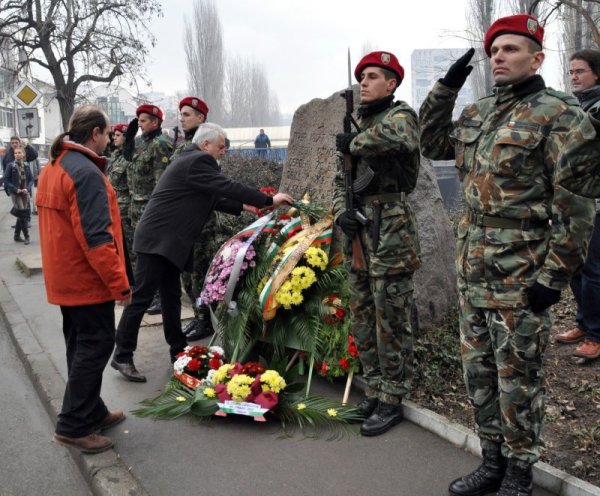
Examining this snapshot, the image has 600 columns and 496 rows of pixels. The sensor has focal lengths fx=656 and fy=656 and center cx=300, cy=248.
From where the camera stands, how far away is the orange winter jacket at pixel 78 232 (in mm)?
3732

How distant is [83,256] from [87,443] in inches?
44.2

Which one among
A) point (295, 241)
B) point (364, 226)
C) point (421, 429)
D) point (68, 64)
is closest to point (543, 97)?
point (364, 226)

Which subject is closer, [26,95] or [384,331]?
[384,331]

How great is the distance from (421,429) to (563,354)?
1.50 m

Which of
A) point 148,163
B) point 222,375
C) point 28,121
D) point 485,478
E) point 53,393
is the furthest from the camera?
point 28,121

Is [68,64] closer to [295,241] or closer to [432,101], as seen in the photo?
[295,241]

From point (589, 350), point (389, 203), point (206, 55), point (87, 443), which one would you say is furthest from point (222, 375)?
point (206, 55)

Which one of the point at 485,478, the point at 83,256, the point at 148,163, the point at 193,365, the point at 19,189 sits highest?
the point at 148,163

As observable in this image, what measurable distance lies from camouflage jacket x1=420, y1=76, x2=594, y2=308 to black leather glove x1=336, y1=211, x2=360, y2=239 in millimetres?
972

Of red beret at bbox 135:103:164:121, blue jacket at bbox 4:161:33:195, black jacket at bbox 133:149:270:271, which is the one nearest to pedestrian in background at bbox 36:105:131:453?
black jacket at bbox 133:149:270:271

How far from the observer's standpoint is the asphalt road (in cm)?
375

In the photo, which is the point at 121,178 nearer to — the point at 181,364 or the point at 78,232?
the point at 181,364

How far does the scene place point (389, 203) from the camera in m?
4.04

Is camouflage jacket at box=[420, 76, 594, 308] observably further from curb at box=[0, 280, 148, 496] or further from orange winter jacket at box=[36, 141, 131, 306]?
curb at box=[0, 280, 148, 496]
